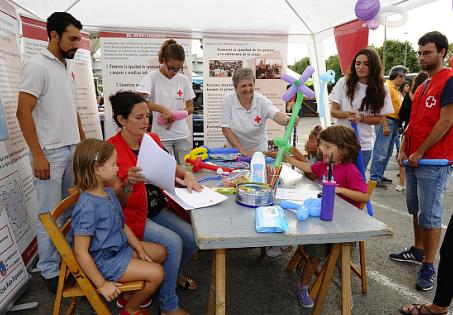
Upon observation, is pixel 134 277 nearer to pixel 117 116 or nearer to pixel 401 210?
pixel 117 116

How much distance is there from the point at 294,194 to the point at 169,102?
1.81 metres

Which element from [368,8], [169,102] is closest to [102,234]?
[169,102]

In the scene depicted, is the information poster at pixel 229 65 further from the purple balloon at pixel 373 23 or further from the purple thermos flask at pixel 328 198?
the purple thermos flask at pixel 328 198

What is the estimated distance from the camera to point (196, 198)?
165 centimetres

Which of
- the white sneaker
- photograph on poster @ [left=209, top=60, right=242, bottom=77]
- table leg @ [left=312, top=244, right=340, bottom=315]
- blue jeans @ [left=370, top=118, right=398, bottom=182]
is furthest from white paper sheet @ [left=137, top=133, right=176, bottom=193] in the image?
the white sneaker

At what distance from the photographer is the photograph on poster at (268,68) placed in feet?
14.5

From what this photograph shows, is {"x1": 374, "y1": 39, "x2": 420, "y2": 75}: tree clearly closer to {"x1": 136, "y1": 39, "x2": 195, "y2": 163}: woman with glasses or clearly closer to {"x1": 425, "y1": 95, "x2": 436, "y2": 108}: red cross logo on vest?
{"x1": 136, "y1": 39, "x2": 195, "y2": 163}: woman with glasses

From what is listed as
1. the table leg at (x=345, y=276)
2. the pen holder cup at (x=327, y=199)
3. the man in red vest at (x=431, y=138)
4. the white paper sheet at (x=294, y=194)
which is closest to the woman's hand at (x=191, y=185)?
the white paper sheet at (x=294, y=194)

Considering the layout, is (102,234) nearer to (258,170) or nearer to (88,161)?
(88,161)

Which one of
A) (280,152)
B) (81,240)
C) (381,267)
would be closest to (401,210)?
(381,267)

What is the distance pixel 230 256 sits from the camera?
8.70 feet

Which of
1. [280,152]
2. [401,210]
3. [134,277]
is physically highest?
[280,152]

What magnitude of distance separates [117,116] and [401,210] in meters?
3.37

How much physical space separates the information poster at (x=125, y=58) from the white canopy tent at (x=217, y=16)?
0.11 meters
